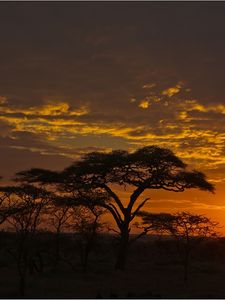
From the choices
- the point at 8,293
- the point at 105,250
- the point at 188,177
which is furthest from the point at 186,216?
the point at 105,250

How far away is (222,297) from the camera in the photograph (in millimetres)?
23938

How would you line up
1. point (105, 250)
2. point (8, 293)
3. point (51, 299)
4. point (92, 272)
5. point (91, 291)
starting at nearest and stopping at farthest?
point (51, 299) < point (8, 293) < point (91, 291) < point (92, 272) < point (105, 250)

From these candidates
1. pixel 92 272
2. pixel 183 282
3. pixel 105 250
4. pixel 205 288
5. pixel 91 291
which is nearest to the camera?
pixel 91 291

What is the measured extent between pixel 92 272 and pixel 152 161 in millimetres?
8403

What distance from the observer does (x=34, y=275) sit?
32.9 metres

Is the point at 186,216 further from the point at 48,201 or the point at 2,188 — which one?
the point at 2,188

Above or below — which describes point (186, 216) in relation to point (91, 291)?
above

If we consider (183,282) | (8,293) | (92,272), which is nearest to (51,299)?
(8,293)

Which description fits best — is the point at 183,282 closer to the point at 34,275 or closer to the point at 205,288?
the point at 205,288

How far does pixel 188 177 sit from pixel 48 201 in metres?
9.71

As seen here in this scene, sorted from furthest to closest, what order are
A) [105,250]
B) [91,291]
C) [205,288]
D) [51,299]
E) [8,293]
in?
[105,250], [205,288], [91,291], [8,293], [51,299]

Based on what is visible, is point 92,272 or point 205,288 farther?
point 92,272

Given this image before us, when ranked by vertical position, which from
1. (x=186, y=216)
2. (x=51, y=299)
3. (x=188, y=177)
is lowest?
(x=51, y=299)

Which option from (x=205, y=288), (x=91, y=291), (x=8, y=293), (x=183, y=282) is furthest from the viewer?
(x=183, y=282)
